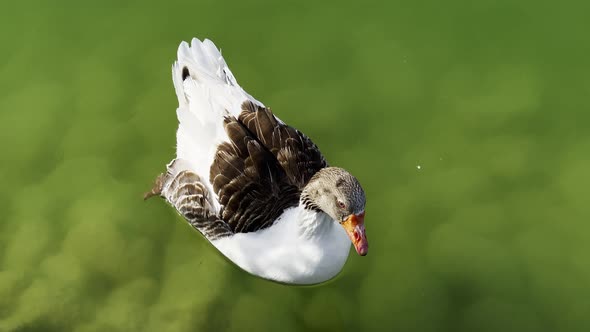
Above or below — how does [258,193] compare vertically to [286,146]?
below

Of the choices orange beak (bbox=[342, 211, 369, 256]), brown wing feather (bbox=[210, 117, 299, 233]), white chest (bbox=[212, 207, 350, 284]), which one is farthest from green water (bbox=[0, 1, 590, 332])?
orange beak (bbox=[342, 211, 369, 256])

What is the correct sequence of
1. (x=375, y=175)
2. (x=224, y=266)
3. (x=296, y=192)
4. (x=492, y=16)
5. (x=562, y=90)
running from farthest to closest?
(x=492, y=16) < (x=562, y=90) < (x=375, y=175) < (x=224, y=266) < (x=296, y=192)

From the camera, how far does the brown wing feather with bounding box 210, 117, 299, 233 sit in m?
3.45

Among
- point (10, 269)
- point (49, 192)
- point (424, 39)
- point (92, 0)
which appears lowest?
point (10, 269)

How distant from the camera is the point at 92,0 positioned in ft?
16.6

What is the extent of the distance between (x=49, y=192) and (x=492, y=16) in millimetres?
3503

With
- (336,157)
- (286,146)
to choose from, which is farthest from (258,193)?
(336,157)

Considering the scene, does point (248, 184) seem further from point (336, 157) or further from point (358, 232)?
point (336, 157)

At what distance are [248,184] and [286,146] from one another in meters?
0.31

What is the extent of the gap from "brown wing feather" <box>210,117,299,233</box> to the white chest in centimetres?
8

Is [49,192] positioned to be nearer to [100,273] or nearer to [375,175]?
[100,273]

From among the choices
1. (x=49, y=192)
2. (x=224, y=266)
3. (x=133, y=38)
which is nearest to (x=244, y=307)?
(x=224, y=266)

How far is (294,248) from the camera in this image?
3.51 meters

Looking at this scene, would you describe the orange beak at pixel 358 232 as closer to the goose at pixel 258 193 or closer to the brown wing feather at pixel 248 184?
the goose at pixel 258 193
